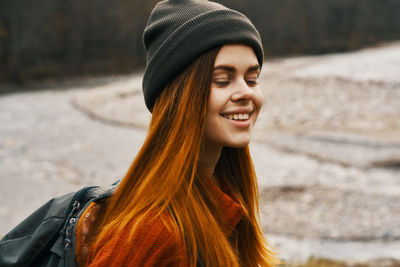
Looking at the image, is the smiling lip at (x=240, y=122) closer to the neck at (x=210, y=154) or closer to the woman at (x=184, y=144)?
the woman at (x=184, y=144)

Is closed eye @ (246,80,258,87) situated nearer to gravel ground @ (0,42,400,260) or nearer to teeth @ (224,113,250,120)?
teeth @ (224,113,250,120)

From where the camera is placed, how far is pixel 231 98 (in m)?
1.70

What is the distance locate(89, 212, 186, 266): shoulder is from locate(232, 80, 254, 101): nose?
20.1 inches

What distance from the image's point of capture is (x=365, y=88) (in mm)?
18359

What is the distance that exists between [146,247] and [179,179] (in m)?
0.24

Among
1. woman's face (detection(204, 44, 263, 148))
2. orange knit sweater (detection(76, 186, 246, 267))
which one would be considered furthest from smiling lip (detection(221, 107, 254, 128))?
orange knit sweater (detection(76, 186, 246, 267))

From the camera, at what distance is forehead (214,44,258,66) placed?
1.67 metres

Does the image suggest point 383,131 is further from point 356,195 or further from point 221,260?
point 221,260

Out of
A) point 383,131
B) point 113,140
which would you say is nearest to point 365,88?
point 383,131

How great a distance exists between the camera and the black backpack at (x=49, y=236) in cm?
151

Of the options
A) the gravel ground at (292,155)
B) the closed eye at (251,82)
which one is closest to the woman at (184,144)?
the closed eye at (251,82)

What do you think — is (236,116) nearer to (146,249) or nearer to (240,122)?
(240,122)

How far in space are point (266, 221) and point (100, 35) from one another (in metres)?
35.4

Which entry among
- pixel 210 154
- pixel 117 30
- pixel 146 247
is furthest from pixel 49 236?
pixel 117 30
